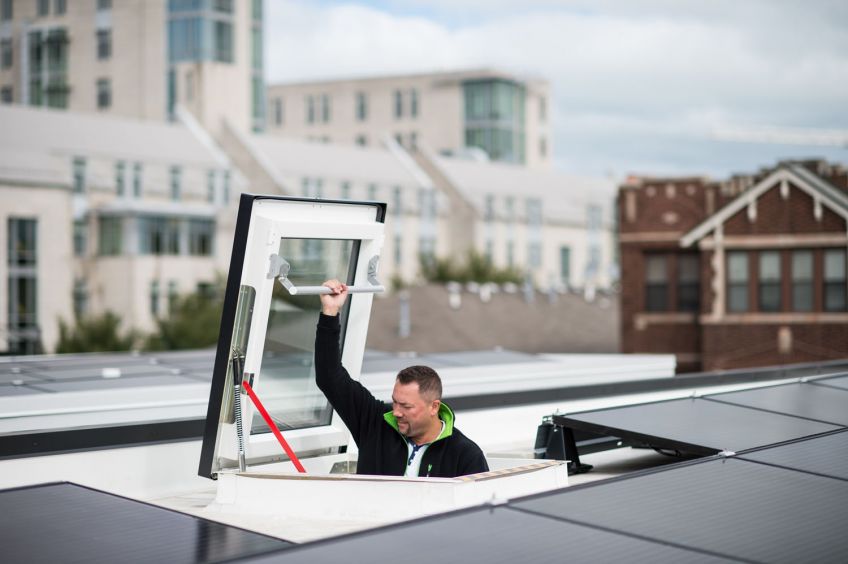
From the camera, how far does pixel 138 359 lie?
1580cm

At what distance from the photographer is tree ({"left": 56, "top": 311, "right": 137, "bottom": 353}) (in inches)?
2304

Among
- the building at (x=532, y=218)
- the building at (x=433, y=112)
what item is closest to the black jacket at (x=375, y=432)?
the building at (x=532, y=218)

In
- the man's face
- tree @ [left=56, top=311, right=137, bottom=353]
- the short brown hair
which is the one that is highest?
the short brown hair

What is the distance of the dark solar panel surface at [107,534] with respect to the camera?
4.36 meters

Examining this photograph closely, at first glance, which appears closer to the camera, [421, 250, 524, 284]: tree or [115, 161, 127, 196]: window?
[115, 161, 127, 196]: window

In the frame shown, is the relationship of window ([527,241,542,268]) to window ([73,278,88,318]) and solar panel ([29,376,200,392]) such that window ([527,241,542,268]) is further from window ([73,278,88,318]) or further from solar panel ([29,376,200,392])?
solar panel ([29,376,200,392])

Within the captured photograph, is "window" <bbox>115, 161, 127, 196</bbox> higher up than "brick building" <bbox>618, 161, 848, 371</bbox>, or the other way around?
"window" <bbox>115, 161, 127, 196</bbox>

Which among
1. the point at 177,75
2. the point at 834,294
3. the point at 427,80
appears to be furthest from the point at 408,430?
the point at 427,80

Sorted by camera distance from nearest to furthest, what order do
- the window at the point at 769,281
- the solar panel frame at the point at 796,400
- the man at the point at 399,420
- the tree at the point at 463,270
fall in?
the man at the point at 399,420 < the solar panel frame at the point at 796,400 < the window at the point at 769,281 < the tree at the point at 463,270

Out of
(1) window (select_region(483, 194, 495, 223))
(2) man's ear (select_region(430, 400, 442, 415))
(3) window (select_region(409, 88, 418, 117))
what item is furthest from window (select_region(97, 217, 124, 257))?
(2) man's ear (select_region(430, 400, 442, 415))

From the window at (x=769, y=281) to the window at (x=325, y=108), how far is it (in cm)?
8250

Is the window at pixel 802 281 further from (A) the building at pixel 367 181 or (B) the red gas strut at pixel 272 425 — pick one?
(A) the building at pixel 367 181

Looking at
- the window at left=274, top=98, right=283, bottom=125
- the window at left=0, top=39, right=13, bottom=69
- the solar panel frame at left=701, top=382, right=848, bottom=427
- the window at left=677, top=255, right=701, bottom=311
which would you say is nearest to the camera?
the solar panel frame at left=701, top=382, right=848, bottom=427

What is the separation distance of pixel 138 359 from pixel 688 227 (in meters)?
30.6
